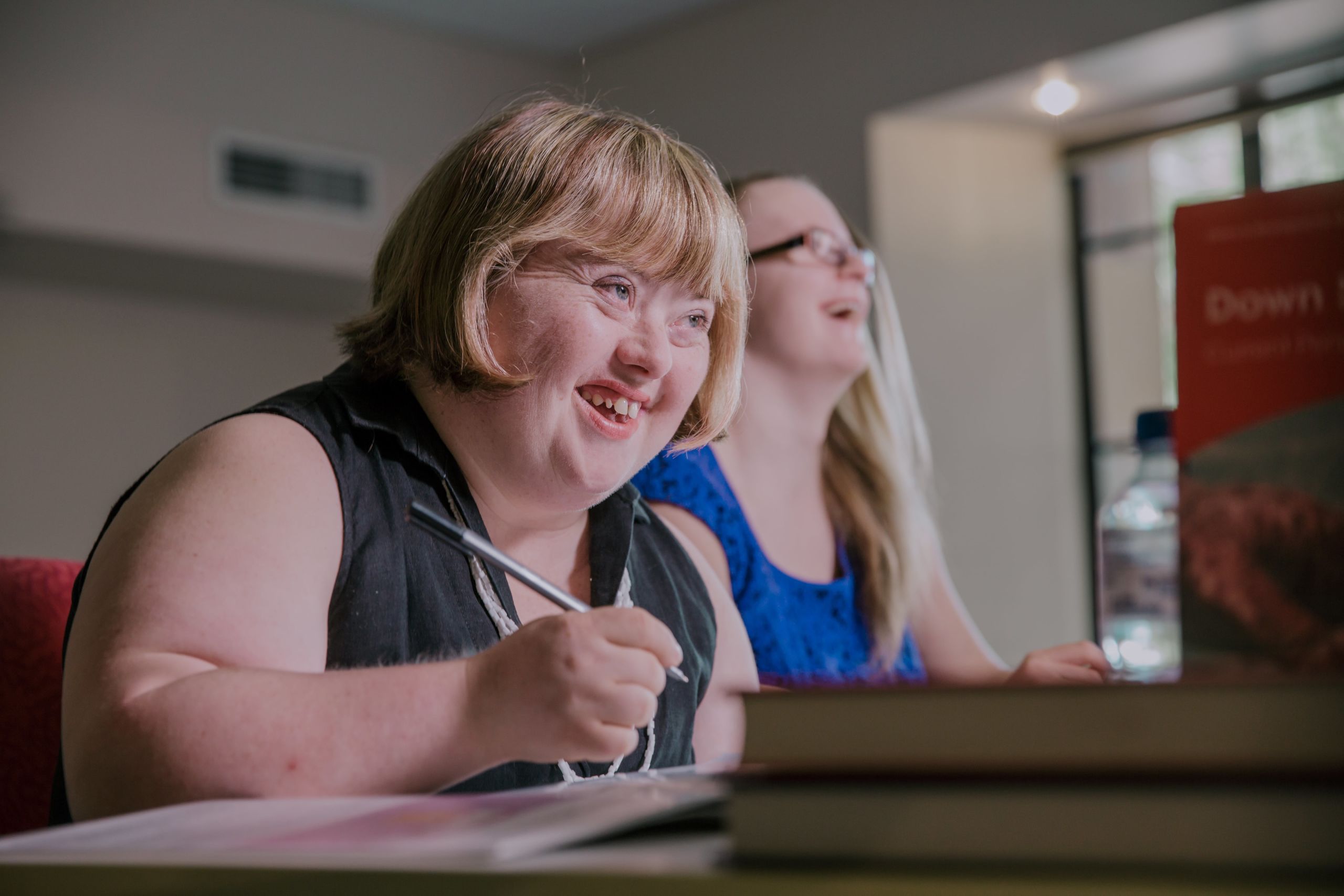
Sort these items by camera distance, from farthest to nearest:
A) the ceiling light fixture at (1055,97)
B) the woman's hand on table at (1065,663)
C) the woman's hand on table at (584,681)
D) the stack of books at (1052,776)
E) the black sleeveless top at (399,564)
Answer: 1. the ceiling light fixture at (1055,97)
2. the woman's hand on table at (1065,663)
3. the black sleeveless top at (399,564)
4. the woman's hand on table at (584,681)
5. the stack of books at (1052,776)

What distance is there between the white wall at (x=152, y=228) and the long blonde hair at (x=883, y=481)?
2.45 meters

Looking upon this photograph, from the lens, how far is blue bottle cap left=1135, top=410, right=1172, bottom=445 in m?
0.93

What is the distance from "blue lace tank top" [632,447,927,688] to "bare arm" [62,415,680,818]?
892mm

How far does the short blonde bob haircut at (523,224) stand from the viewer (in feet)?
2.94

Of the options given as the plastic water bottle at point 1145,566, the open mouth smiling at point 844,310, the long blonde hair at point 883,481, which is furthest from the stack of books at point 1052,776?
the open mouth smiling at point 844,310

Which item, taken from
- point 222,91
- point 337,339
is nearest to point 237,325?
point 222,91

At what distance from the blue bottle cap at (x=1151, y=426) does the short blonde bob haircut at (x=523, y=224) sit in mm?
326

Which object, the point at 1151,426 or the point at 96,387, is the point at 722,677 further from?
the point at 96,387

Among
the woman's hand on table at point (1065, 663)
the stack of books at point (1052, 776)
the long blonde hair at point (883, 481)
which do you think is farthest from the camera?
the long blonde hair at point (883, 481)

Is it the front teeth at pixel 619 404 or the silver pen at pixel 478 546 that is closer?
the silver pen at pixel 478 546

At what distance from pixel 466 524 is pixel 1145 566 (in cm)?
44

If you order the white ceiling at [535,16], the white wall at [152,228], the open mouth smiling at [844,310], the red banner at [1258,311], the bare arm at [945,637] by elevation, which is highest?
the white ceiling at [535,16]

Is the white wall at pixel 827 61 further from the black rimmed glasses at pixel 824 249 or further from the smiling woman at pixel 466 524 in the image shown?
the smiling woman at pixel 466 524

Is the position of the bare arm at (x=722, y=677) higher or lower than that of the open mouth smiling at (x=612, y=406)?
lower
